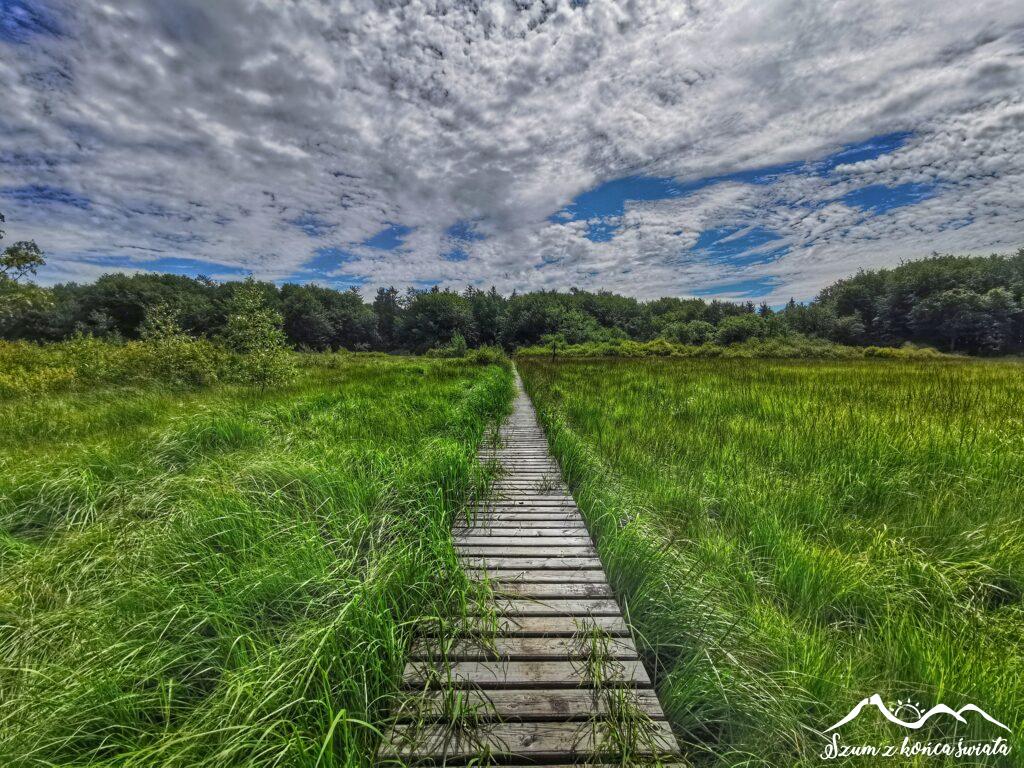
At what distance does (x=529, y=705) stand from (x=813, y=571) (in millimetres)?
2468

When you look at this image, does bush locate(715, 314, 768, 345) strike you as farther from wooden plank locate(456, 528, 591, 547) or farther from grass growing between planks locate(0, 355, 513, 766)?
wooden plank locate(456, 528, 591, 547)

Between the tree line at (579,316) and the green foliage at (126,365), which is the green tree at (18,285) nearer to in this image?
the green foliage at (126,365)

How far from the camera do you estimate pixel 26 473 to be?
442cm

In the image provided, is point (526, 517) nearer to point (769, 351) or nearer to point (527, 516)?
point (527, 516)

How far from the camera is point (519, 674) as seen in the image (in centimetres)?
217

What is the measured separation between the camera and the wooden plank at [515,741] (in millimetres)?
1740

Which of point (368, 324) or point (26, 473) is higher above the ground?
point (368, 324)

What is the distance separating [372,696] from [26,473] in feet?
18.8

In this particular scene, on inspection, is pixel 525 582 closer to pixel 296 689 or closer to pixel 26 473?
pixel 296 689

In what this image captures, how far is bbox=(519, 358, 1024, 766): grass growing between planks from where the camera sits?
6.37 ft

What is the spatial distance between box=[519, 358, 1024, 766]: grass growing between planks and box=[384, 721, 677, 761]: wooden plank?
0.42 metres

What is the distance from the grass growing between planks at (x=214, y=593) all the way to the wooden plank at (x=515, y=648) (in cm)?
19

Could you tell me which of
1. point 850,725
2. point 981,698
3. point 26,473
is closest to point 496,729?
point 850,725

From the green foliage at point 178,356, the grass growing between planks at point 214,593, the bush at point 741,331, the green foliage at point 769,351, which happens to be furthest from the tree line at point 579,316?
the grass growing between planks at point 214,593
